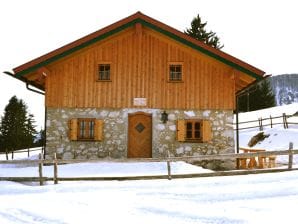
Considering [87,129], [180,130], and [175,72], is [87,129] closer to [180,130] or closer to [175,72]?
[180,130]

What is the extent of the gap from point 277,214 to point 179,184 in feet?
13.5

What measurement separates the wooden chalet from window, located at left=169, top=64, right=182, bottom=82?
45 millimetres

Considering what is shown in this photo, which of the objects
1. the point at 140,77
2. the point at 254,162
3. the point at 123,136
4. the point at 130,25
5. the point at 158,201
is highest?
the point at 130,25

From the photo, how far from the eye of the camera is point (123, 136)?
1691 centimetres

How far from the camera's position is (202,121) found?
1698cm

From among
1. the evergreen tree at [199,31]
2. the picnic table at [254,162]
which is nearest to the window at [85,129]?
the picnic table at [254,162]

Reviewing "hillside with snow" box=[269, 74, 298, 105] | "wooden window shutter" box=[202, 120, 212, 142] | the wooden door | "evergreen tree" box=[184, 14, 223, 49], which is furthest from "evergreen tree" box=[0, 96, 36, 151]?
"hillside with snow" box=[269, 74, 298, 105]

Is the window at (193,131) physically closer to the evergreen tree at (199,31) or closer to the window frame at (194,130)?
the window frame at (194,130)

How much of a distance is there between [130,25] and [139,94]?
3.06 meters

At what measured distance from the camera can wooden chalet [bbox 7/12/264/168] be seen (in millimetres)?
16828

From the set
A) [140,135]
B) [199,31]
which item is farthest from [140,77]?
[199,31]

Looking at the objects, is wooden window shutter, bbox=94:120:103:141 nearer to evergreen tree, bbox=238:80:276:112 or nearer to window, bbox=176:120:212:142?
window, bbox=176:120:212:142

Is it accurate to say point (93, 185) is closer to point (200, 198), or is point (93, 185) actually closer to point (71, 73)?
point (200, 198)

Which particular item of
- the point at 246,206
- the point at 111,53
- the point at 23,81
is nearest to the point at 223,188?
the point at 246,206
